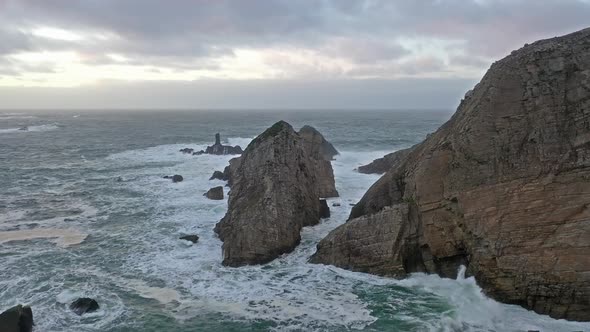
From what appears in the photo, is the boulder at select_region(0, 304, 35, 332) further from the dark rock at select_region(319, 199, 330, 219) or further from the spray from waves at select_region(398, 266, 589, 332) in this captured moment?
the dark rock at select_region(319, 199, 330, 219)

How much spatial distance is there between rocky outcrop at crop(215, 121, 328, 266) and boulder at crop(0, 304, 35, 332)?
34.3 feet

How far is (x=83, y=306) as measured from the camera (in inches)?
813

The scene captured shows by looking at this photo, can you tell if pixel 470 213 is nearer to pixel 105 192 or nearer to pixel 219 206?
pixel 219 206

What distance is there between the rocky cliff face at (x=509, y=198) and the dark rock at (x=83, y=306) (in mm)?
11979

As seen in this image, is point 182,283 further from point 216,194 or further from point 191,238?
point 216,194

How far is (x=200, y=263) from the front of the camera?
26.4 m

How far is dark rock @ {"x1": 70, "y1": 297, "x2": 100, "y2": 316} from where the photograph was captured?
20.5 m

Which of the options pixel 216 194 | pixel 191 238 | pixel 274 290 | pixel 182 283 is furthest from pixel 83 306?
pixel 216 194

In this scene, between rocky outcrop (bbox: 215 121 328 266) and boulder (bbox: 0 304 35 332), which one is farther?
rocky outcrop (bbox: 215 121 328 266)

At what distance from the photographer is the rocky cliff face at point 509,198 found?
19203 mm

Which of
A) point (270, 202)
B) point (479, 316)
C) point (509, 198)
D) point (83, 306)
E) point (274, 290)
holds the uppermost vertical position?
point (509, 198)

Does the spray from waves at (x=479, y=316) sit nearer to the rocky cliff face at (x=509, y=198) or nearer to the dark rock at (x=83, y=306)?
the rocky cliff face at (x=509, y=198)

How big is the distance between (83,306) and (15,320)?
3133 mm

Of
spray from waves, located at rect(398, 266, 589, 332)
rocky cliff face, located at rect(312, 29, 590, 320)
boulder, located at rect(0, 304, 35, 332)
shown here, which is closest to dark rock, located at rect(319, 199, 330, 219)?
rocky cliff face, located at rect(312, 29, 590, 320)
